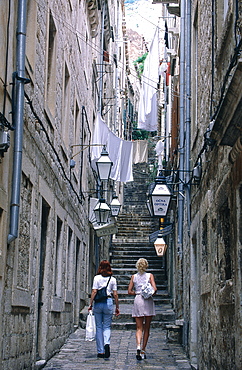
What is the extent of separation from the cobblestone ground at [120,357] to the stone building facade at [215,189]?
15.7 inches

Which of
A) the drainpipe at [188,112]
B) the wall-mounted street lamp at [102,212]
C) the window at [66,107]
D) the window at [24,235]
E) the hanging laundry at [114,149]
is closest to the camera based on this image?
the window at [24,235]

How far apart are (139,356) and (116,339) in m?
3.41

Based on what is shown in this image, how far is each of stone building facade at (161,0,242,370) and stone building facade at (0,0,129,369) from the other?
2.08 m

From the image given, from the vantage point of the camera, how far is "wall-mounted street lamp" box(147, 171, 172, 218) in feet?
34.4

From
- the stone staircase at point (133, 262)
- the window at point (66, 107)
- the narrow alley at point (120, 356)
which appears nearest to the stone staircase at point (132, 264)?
the stone staircase at point (133, 262)

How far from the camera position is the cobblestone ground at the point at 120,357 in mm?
8922

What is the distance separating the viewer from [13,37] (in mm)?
6473

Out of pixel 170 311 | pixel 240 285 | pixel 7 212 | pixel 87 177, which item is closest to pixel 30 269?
pixel 7 212

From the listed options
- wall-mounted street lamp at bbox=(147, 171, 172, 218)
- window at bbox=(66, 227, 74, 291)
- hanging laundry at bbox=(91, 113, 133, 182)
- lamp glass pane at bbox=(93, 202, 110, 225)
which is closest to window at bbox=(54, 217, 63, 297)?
window at bbox=(66, 227, 74, 291)

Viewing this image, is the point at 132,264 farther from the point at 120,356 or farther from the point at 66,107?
the point at 120,356

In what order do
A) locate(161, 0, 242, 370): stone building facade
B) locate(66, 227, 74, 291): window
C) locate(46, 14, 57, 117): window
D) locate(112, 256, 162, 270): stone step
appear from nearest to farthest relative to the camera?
locate(161, 0, 242, 370): stone building facade < locate(46, 14, 57, 117): window < locate(66, 227, 74, 291): window < locate(112, 256, 162, 270): stone step

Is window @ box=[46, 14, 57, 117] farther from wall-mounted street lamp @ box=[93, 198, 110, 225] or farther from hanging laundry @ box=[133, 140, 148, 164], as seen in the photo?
hanging laundry @ box=[133, 140, 148, 164]

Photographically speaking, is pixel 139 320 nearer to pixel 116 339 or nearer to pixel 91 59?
pixel 116 339

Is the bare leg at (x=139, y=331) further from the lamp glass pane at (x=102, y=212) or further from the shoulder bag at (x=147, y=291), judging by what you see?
the lamp glass pane at (x=102, y=212)
